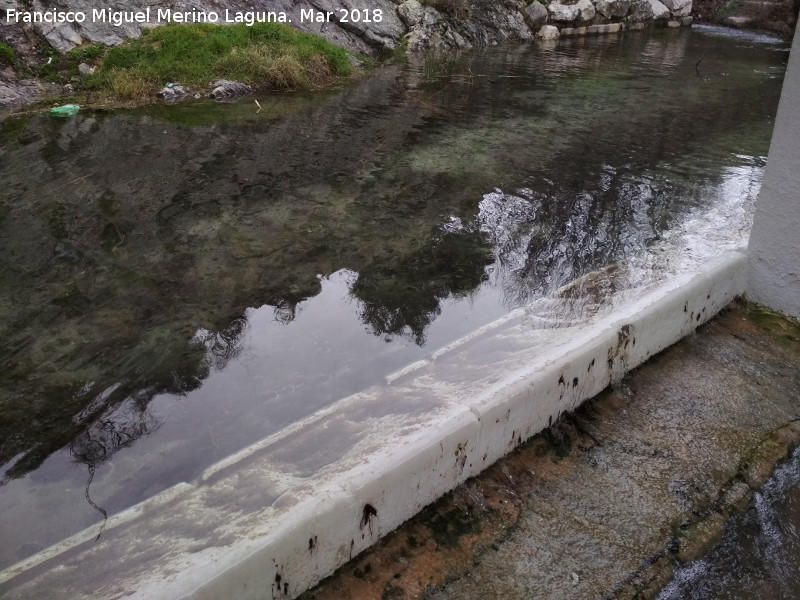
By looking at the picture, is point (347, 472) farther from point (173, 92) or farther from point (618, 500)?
point (173, 92)

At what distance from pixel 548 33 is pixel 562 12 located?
1.61 m

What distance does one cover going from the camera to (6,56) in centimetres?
938

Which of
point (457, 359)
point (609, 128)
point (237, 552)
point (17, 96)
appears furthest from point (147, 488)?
point (17, 96)

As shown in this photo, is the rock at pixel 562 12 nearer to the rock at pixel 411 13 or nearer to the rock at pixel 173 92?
the rock at pixel 411 13

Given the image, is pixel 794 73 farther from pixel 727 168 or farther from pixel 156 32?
pixel 156 32

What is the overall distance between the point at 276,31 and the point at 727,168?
26.4ft

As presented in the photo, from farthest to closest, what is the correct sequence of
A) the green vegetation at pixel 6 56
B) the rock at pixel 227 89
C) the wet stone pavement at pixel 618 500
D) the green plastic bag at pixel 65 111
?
1. the rock at pixel 227 89
2. the green vegetation at pixel 6 56
3. the green plastic bag at pixel 65 111
4. the wet stone pavement at pixel 618 500

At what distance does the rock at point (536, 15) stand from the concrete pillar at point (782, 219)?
16.5 meters

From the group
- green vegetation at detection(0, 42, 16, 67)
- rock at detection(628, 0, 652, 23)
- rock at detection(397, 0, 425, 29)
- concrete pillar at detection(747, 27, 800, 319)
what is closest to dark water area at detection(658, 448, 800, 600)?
concrete pillar at detection(747, 27, 800, 319)

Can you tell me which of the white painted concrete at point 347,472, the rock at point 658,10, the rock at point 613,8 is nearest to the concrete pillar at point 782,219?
the white painted concrete at point 347,472

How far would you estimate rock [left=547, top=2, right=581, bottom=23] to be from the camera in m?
18.7

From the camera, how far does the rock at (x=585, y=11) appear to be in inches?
757

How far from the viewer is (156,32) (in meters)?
10.6

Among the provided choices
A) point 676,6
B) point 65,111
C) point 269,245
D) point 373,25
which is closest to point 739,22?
point 676,6
